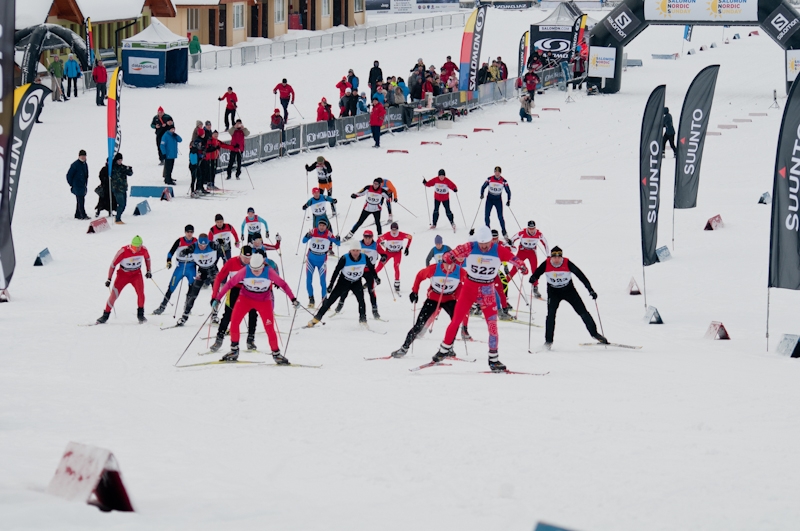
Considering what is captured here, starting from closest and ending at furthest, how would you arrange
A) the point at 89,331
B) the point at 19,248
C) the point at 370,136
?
the point at 89,331 < the point at 19,248 < the point at 370,136

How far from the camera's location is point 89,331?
1380 cm

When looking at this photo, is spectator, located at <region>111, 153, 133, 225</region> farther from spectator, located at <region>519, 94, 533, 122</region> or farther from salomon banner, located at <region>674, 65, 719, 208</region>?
spectator, located at <region>519, 94, 533, 122</region>

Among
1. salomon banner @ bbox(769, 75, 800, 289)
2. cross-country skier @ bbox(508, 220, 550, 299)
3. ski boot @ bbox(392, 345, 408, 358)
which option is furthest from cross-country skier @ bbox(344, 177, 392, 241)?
salomon banner @ bbox(769, 75, 800, 289)

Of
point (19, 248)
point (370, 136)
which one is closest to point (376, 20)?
point (370, 136)

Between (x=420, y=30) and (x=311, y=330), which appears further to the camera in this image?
(x=420, y=30)

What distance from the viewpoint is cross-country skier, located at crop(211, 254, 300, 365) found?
1180 cm

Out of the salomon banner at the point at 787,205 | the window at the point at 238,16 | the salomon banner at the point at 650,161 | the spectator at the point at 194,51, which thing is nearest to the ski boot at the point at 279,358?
the salomon banner at the point at 787,205

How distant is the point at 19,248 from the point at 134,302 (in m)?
3.43

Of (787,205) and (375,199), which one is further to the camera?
(375,199)

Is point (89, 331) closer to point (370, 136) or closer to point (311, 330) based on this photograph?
point (311, 330)

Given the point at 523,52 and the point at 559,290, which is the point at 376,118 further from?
the point at 559,290

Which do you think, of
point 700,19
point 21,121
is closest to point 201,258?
point 21,121

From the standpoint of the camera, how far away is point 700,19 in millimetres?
36844

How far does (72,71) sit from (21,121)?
23.5 m
